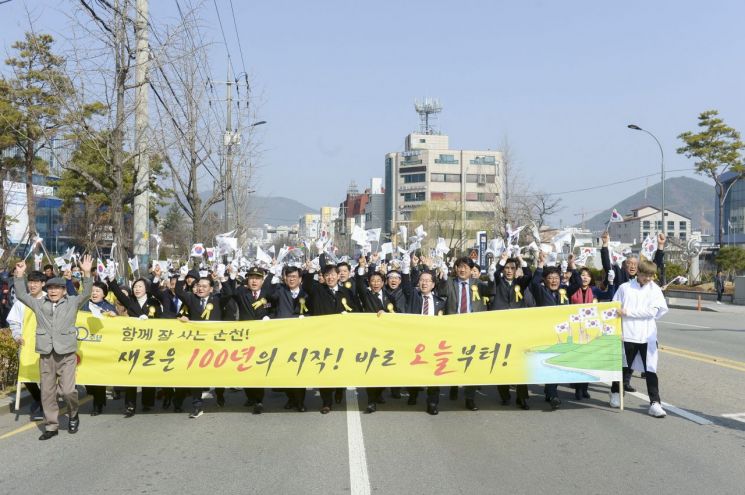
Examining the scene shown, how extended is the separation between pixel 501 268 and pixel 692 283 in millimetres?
38233

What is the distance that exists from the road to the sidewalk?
22467mm

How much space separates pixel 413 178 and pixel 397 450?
115 meters

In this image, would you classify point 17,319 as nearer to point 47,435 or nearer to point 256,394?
point 47,435

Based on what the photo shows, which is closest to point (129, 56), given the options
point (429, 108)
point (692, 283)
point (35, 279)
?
point (35, 279)

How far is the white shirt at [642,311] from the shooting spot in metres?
8.64

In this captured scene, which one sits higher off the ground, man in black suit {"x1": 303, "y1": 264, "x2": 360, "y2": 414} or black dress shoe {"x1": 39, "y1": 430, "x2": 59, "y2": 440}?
man in black suit {"x1": 303, "y1": 264, "x2": 360, "y2": 414}

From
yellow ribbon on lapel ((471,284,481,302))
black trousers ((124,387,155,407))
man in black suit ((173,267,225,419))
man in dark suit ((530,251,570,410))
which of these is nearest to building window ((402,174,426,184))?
man in dark suit ((530,251,570,410))

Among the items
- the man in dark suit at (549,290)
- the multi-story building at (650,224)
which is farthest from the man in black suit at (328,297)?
Result: the multi-story building at (650,224)

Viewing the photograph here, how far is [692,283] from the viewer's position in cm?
4447

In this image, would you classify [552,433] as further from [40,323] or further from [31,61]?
[31,61]

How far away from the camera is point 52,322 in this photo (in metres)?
7.83

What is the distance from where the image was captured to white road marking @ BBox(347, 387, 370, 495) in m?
Result: 5.84

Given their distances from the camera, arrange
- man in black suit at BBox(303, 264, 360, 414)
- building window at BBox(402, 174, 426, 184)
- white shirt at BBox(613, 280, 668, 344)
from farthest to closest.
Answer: building window at BBox(402, 174, 426, 184) → man in black suit at BBox(303, 264, 360, 414) → white shirt at BBox(613, 280, 668, 344)

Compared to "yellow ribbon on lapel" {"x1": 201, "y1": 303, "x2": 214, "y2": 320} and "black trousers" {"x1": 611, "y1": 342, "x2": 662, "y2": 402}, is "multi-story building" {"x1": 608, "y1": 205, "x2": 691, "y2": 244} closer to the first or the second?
"black trousers" {"x1": 611, "y1": 342, "x2": 662, "y2": 402}
